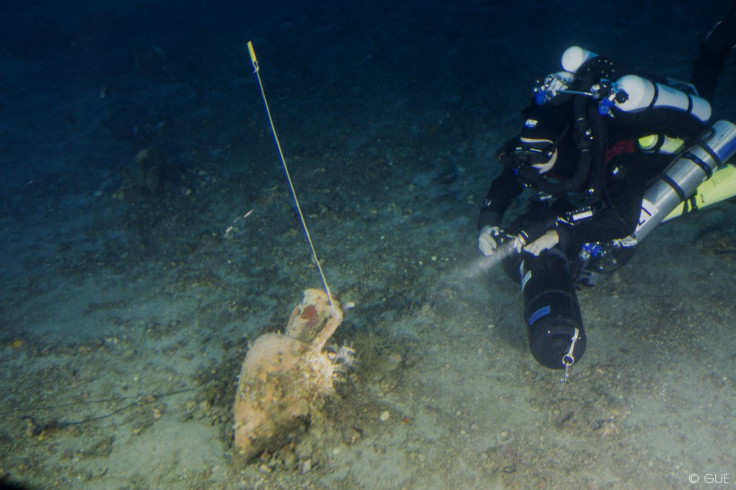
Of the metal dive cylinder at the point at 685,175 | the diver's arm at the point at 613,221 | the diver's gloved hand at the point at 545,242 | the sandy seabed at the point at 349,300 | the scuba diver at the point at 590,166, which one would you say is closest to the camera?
the sandy seabed at the point at 349,300

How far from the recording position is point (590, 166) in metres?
3.20

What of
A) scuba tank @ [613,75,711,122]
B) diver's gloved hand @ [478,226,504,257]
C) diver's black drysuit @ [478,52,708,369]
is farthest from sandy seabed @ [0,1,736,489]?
scuba tank @ [613,75,711,122]

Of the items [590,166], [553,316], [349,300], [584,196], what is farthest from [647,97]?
[349,300]

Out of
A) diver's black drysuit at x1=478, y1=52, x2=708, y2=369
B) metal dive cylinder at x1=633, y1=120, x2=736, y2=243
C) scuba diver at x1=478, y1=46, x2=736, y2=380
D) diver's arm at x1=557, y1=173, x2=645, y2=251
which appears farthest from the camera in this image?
metal dive cylinder at x1=633, y1=120, x2=736, y2=243

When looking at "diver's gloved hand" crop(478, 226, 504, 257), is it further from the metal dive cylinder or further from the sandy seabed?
the metal dive cylinder

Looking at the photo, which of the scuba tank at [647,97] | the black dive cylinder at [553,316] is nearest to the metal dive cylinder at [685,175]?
the scuba tank at [647,97]

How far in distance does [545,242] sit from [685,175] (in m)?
1.48

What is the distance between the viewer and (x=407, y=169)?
5922mm

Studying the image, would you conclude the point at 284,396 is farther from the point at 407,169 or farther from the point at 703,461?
the point at 407,169

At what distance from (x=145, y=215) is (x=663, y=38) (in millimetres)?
11051

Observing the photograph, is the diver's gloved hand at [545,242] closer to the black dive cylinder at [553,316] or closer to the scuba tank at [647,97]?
the black dive cylinder at [553,316]

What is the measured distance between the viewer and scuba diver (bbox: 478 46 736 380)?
3117 millimetres

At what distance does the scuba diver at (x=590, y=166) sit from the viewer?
3.12 m

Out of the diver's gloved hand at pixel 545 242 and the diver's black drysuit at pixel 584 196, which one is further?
the diver's gloved hand at pixel 545 242
